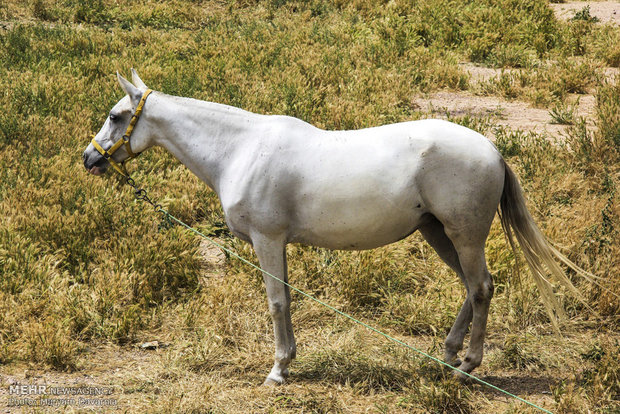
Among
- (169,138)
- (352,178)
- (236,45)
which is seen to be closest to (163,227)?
(169,138)

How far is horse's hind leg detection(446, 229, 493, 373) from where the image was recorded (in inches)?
192

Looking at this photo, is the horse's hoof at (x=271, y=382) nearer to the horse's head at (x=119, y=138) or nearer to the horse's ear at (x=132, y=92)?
the horse's head at (x=119, y=138)

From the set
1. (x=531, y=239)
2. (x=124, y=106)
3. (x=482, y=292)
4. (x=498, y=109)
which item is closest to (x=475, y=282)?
(x=482, y=292)

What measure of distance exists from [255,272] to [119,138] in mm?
2052

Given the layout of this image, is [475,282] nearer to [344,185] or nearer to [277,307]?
[344,185]

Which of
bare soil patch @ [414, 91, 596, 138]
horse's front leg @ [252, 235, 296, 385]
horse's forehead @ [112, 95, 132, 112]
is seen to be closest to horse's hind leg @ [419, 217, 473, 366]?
horse's front leg @ [252, 235, 296, 385]

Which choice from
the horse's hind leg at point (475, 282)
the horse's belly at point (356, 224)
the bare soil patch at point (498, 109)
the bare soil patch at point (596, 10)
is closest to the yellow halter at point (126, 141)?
the horse's belly at point (356, 224)

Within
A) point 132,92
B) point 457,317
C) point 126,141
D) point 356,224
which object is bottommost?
point 457,317

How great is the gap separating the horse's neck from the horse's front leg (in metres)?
0.65

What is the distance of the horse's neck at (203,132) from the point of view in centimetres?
517

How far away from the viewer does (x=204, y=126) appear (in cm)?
522

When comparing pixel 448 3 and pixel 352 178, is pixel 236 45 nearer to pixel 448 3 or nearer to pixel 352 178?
pixel 448 3

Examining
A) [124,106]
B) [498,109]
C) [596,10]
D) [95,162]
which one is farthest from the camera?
[596,10]

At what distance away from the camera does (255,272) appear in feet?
22.1
